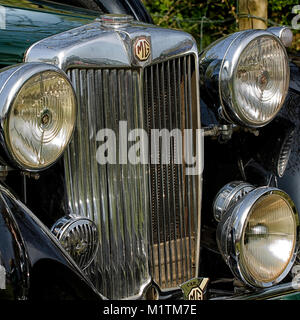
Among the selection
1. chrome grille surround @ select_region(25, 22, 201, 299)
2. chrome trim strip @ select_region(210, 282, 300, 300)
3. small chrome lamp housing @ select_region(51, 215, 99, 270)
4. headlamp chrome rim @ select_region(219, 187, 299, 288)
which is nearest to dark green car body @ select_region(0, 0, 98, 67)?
chrome grille surround @ select_region(25, 22, 201, 299)

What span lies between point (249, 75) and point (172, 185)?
0.43 m

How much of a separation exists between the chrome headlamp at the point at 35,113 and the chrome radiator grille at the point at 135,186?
151 millimetres

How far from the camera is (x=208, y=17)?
6.68 m

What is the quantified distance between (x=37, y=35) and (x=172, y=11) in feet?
16.1

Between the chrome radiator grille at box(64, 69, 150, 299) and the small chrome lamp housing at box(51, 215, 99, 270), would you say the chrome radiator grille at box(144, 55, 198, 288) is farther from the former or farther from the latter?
the small chrome lamp housing at box(51, 215, 99, 270)

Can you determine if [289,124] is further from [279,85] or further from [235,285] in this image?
[235,285]

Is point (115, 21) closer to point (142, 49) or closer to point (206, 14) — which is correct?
point (142, 49)

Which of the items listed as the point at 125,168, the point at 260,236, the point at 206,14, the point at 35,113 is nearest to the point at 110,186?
the point at 125,168

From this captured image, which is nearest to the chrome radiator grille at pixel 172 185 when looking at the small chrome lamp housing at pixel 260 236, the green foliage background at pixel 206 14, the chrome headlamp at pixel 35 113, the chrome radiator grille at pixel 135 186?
the chrome radiator grille at pixel 135 186

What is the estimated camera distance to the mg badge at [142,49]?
189cm

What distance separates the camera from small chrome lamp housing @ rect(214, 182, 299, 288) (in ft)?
6.64

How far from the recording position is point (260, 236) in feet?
6.82
